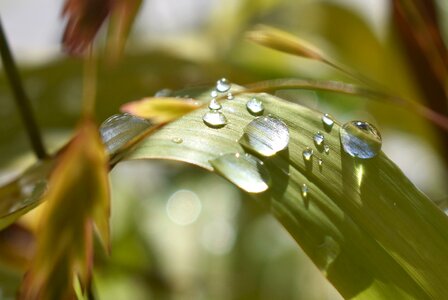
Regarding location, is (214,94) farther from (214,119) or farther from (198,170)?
(198,170)

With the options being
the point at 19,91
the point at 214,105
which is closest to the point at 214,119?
the point at 214,105

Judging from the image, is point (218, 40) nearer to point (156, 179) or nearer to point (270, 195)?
point (156, 179)

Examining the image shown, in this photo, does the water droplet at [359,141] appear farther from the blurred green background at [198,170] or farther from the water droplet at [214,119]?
the blurred green background at [198,170]

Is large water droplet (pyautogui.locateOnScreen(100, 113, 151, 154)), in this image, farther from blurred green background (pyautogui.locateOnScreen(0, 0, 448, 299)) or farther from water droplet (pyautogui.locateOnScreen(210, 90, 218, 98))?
blurred green background (pyautogui.locateOnScreen(0, 0, 448, 299))

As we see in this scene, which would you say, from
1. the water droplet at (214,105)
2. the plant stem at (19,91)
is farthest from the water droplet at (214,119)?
the plant stem at (19,91)

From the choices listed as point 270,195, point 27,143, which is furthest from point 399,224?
point 27,143

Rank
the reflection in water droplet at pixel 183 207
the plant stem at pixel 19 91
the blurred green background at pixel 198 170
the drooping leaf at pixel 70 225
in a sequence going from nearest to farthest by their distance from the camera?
the drooping leaf at pixel 70 225 → the plant stem at pixel 19 91 → the blurred green background at pixel 198 170 → the reflection in water droplet at pixel 183 207
